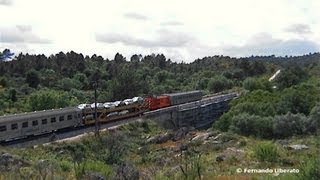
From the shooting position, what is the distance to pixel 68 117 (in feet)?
133

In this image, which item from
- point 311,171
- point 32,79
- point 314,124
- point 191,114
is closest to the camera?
point 311,171

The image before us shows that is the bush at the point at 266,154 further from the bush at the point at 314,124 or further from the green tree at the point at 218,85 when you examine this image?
the green tree at the point at 218,85

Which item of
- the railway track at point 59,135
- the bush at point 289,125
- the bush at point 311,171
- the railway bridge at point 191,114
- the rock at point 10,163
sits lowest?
the railway bridge at point 191,114

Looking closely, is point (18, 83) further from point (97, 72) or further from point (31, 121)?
point (31, 121)

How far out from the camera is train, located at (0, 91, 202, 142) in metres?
34.7

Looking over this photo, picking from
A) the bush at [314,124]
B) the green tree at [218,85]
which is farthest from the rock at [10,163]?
the green tree at [218,85]

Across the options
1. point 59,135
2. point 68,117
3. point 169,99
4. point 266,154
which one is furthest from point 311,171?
point 169,99

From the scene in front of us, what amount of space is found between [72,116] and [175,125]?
712 inches

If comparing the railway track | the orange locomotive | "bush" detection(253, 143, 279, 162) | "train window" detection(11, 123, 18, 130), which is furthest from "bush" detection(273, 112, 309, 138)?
"bush" detection(253, 143, 279, 162)

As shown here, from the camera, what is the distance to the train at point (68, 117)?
114 ft

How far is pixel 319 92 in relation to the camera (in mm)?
58188

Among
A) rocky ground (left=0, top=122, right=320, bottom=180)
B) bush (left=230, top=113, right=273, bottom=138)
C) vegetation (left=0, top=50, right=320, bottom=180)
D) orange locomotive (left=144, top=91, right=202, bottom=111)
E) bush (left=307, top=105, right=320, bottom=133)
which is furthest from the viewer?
orange locomotive (left=144, top=91, right=202, bottom=111)

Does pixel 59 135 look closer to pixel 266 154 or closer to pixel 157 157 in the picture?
pixel 157 157

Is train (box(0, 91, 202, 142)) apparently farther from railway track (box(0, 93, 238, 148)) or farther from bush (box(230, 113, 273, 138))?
bush (box(230, 113, 273, 138))
